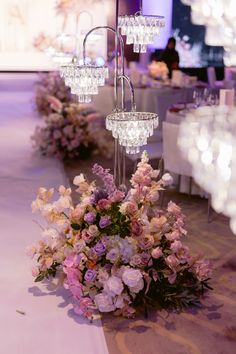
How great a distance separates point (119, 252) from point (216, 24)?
12.9 meters

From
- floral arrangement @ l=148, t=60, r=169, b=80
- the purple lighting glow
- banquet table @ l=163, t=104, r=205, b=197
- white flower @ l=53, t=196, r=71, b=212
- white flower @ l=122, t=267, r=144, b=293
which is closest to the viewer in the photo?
white flower @ l=122, t=267, r=144, b=293

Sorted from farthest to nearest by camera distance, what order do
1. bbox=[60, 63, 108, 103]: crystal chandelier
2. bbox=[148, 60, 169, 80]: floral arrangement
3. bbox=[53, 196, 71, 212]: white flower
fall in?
bbox=[148, 60, 169, 80]: floral arrangement, bbox=[53, 196, 71, 212]: white flower, bbox=[60, 63, 108, 103]: crystal chandelier

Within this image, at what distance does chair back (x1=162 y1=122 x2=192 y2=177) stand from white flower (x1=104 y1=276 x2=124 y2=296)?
6.87 feet

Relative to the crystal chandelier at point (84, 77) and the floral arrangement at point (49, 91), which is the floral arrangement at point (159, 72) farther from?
the crystal chandelier at point (84, 77)

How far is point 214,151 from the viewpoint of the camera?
201 inches

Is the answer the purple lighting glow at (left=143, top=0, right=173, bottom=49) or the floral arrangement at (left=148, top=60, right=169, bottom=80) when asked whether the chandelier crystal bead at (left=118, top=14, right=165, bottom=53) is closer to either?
the floral arrangement at (left=148, top=60, right=169, bottom=80)

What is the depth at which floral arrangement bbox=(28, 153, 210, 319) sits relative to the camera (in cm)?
329

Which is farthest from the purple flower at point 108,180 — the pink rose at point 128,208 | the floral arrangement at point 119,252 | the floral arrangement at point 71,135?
the floral arrangement at point 71,135

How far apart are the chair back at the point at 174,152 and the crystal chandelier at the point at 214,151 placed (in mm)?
47

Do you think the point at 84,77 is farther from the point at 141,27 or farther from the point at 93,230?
the point at 93,230

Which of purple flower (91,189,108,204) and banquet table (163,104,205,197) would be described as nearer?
purple flower (91,189,108,204)

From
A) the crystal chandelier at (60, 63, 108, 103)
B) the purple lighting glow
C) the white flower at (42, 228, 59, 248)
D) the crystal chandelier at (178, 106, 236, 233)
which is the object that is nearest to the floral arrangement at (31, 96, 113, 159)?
the crystal chandelier at (178, 106, 236, 233)

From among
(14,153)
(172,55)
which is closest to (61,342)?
(14,153)

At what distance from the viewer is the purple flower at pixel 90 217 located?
10.8 feet
